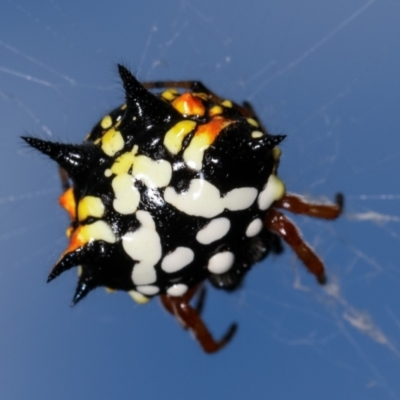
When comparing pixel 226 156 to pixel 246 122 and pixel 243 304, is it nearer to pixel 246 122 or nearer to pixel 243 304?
pixel 246 122

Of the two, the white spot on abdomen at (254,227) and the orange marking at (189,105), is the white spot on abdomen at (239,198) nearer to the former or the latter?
the white spot on abdomen at (254,227)

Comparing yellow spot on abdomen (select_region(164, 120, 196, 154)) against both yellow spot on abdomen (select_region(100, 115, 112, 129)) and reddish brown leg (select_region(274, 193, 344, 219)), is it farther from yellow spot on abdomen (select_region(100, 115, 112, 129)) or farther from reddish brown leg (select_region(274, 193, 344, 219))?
reddish brown leg (select_region(274, 193, 344, 219))

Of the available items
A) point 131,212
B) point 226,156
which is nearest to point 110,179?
point 131,212

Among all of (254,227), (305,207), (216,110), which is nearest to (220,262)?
(254,227)

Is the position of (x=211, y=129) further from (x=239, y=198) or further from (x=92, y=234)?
(x=92, y=234)

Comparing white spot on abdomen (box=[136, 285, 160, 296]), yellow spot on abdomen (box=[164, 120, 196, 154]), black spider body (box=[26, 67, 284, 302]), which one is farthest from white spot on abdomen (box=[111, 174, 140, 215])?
white spot on abdomen (box=[136, 285, 160, 296])

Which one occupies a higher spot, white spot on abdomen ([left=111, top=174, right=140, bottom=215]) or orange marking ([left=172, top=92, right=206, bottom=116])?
orange marking ([left=172, top=92, right=206, bottom=116])

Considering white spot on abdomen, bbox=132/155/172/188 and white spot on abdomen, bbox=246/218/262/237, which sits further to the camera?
white spot on abdomen, bbox=246/218/262/237
